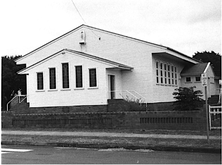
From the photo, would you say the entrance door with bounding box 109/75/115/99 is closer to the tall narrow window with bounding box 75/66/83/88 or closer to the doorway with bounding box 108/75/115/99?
the doorway with bounding box 108/75/115/99

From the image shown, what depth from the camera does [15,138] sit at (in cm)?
1620

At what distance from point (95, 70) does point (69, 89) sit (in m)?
2.30

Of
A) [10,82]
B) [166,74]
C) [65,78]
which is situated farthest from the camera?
[10,82]

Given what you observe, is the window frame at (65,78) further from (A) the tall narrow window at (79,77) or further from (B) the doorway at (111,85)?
(B) the doorway at (111,85)

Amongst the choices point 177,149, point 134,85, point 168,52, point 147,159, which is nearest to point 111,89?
point 134,85

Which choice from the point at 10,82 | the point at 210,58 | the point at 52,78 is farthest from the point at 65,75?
the point at 210,58

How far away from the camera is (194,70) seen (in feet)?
119

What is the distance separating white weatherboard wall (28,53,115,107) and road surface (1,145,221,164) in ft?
43.9

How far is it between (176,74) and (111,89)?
371 inches

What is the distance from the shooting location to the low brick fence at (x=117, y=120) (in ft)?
57.8

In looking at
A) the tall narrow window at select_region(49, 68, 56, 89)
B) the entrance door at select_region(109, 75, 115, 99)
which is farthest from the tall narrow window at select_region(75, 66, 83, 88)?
the entrance door at select_region(109, 75, 115, 99)

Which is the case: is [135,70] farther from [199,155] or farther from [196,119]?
[199,155]

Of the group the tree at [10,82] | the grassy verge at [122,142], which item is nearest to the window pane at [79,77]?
the grassy verge at [122,142]

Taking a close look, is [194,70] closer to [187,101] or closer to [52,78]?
[187,101]
